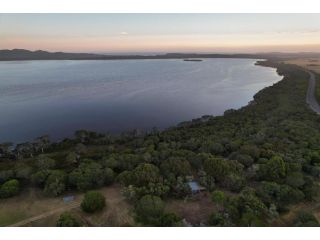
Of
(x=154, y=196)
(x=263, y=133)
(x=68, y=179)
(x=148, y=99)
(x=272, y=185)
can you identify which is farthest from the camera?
(x=148, y=99)

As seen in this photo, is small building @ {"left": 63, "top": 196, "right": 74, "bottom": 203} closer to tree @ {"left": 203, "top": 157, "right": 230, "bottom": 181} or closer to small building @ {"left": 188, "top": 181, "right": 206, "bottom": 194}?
small building @ {"left": 188, "top": 181, "right": 206, "bottom": 194}

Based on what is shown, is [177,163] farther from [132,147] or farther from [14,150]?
[14,150]

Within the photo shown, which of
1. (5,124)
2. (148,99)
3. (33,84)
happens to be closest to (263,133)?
(148,99)

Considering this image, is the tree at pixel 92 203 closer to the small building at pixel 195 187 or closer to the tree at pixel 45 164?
the small building at pixel 195 187

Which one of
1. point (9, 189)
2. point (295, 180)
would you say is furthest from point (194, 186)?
point (9, 189)

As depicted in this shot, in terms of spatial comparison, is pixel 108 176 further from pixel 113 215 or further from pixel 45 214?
pixel 45 214

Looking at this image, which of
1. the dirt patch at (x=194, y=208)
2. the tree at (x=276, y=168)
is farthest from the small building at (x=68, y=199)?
the tree at (x=276, y=168)

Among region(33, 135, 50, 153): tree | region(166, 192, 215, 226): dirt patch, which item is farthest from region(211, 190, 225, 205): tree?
region(33, 135, 50, 153): tree
